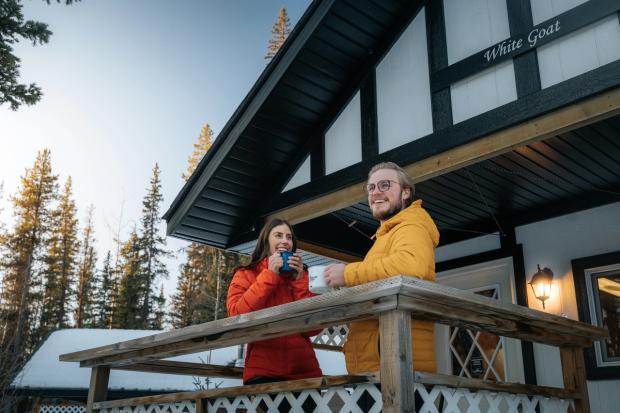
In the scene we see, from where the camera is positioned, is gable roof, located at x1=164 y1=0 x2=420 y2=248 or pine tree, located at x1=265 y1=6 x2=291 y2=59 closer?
gable roof, located at x1=164 y1=0 x2=420 y2=248

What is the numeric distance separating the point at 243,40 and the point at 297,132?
20748 mm

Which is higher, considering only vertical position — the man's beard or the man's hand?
the man's beard

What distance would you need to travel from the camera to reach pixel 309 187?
6082mm

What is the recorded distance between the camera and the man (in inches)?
89.1

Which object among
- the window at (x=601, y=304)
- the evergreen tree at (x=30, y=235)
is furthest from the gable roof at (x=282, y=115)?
the evergreen tree at (x=30, y=235)

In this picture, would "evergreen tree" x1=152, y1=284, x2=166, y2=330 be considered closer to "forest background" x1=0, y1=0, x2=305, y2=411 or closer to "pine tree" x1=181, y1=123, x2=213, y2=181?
"forest background" x1=0, y1=0, x2=305, y2=411

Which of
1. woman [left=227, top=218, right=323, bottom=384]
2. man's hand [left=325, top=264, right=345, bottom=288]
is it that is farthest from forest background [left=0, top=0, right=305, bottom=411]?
man's hand [left=325, top=264, right=345, bottom=288]

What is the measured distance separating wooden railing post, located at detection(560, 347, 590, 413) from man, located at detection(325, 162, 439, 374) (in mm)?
977

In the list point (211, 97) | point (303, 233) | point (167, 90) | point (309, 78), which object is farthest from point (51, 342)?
point (211, 97)

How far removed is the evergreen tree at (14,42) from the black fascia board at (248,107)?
13.2ft

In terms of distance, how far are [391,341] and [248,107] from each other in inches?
171

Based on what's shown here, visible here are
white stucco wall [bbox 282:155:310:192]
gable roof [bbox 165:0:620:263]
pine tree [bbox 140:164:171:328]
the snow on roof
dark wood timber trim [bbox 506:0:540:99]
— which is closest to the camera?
dark wood timber trim [bbox 506:0:540:99]

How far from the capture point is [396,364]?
1929 millimetres

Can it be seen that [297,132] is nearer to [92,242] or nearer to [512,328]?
[512,328]
